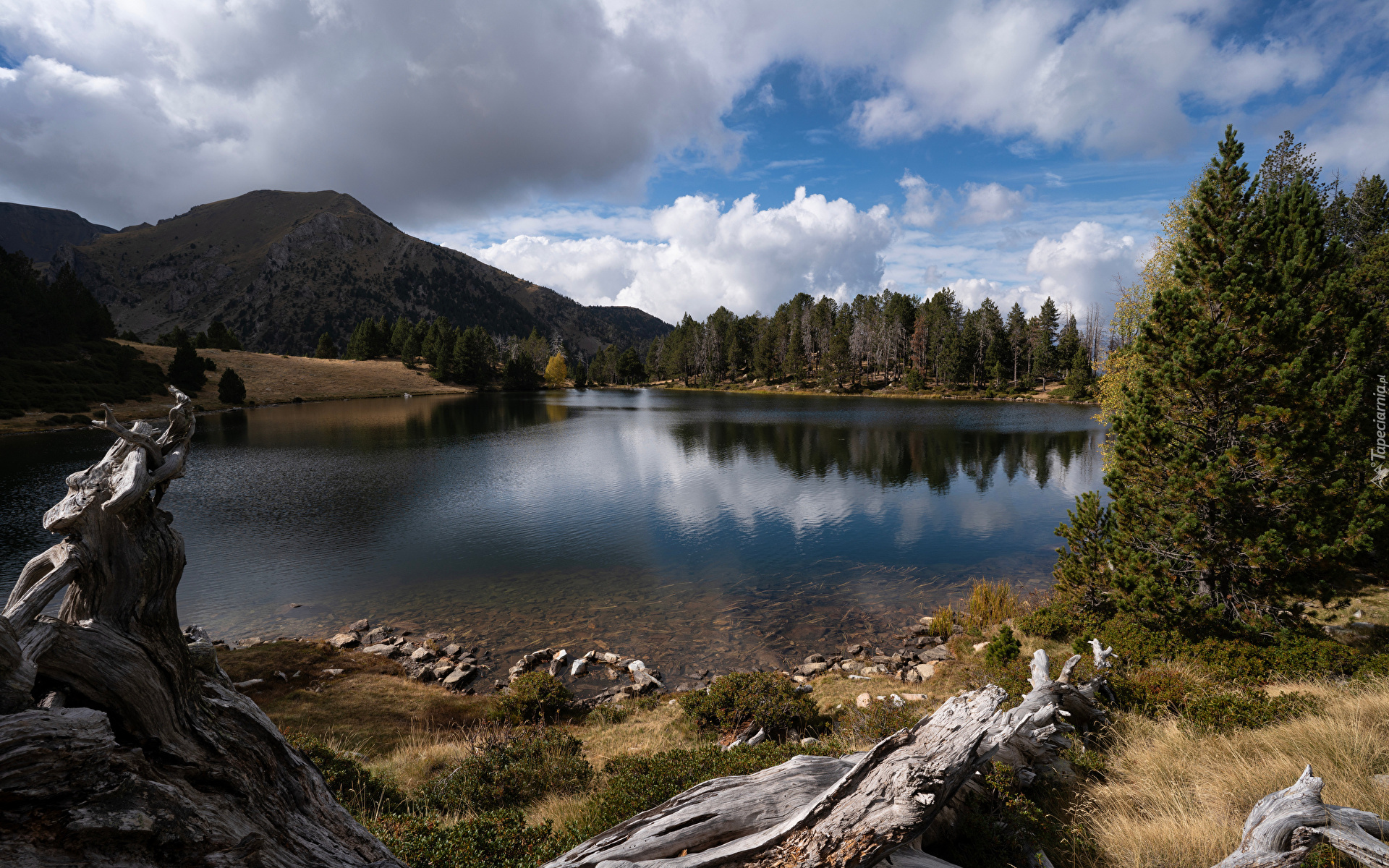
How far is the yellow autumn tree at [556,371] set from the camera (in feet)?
542

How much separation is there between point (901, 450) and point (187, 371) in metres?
103

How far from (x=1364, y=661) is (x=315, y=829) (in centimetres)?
1603

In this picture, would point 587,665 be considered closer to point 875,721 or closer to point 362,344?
point 875,721

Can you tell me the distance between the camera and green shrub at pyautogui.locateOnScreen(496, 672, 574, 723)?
45.2 feet

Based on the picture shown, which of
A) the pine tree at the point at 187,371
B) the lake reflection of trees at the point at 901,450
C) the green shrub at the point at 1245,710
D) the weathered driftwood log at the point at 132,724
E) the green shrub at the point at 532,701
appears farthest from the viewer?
the pine tree at the point at 187,371

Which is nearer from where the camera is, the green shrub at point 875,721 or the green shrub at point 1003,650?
the green shrub at point 875,721

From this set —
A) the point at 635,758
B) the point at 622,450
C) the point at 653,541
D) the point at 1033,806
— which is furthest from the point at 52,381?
the point at 1033,806

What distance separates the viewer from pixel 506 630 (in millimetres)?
19781

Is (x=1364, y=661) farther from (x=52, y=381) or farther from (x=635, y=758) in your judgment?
(x=52, y=381)

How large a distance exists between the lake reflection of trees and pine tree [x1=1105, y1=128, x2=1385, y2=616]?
2567 centimetres

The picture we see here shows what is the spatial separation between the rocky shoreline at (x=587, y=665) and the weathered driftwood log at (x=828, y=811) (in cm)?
1049

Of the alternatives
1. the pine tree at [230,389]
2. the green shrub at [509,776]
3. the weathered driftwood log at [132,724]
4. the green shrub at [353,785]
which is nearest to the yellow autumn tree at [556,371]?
the pine tree at [230,389]

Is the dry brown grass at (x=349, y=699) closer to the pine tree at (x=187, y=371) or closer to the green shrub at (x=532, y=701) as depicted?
the green shrub at (x=532, y=701)

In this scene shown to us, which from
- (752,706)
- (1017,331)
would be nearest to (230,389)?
(752,706)
